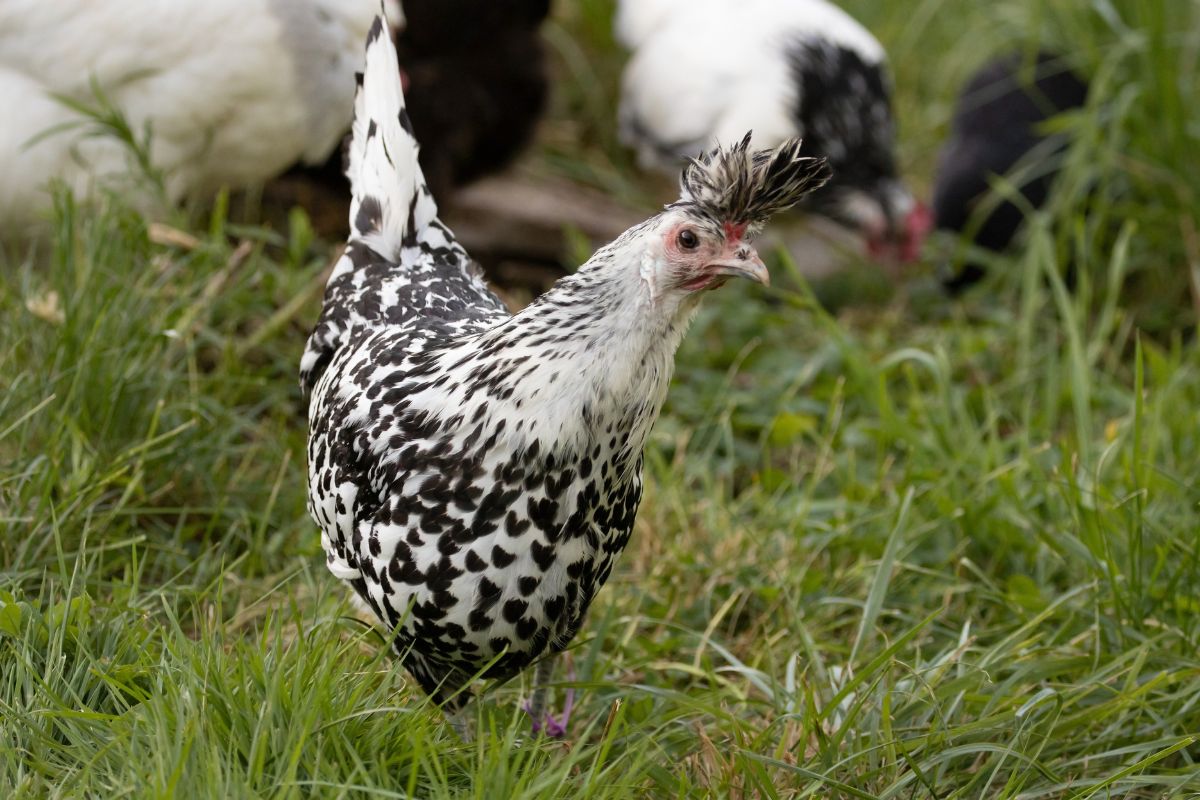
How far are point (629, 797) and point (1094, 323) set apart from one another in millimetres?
3062

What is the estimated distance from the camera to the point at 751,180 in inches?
62.1

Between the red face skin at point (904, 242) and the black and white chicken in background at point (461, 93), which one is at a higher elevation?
the black and white chicken in background at point (461, 93)

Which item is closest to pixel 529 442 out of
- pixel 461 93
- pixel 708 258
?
pixel 708 258

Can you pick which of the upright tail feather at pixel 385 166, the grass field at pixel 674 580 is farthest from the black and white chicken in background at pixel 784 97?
the upright tail feather at pixel 385 166

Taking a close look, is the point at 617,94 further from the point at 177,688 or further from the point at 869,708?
the point at 177,688

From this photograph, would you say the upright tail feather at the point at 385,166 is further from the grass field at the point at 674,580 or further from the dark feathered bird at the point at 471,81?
the dark feathered bird at the point at 471,81

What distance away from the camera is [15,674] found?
5.62ft

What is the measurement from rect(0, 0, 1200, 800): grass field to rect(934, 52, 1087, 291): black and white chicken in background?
0.68 meters

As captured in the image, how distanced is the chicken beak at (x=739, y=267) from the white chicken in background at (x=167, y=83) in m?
1.70

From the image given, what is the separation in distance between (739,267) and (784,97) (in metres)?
3.17

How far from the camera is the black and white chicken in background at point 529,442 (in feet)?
5.32

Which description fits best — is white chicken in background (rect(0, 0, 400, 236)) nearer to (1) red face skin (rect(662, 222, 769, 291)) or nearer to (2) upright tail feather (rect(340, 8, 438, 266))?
(2) upright tail feather (rect(340, 8, 438, 266))

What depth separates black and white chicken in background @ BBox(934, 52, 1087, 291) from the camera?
446 cm

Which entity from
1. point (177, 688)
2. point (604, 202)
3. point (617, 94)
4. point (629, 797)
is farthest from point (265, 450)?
point (617, 94)
